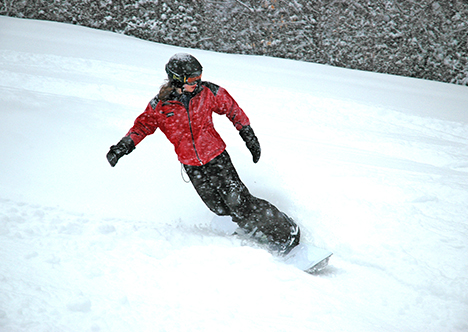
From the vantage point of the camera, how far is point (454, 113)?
5090mm

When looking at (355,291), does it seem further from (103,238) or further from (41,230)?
(41,230)

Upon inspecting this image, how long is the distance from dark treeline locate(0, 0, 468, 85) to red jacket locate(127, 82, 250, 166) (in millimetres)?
5358

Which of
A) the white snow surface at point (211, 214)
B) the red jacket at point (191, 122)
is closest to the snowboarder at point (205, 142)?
the red jacket at point (191, 122)

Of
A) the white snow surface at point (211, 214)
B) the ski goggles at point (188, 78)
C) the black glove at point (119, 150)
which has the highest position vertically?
the ski goggles at point (188, 78)

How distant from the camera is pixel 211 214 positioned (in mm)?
2854

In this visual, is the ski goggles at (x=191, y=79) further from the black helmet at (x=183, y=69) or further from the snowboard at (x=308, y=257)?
the snowboard at (x=308, y=257)

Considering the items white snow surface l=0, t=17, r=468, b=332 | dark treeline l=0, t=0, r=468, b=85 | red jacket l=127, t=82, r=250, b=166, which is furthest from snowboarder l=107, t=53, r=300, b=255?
dark treeline l=0, t=0, r=468, b=85

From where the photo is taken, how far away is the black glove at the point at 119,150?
2.15 metres

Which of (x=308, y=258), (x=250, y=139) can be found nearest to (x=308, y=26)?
(x=250, y=139)

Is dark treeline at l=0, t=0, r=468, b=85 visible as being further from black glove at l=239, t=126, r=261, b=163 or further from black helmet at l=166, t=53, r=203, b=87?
black helmet at l=166, t=53, r=203, b=87

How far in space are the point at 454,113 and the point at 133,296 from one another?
5.27 meters

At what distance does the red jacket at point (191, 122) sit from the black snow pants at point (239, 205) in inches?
3.3

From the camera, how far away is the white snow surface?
173cm

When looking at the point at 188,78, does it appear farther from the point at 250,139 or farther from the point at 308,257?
the point at 308,257
